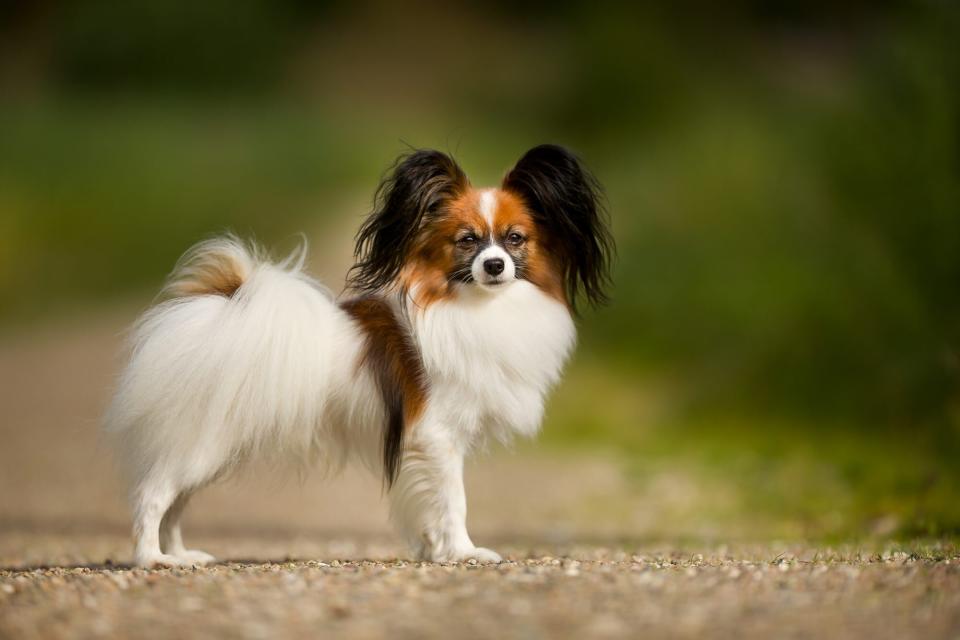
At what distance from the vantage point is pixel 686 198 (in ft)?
50.0

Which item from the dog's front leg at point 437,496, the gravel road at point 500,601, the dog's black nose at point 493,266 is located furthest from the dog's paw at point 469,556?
the dog's black nose at point 493,266

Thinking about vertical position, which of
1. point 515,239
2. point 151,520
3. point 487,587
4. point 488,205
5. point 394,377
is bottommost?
point 151,520

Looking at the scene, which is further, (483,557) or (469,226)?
(469,226)

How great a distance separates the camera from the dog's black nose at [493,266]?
5055 millimetres

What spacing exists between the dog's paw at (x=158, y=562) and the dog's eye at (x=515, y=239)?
196cm

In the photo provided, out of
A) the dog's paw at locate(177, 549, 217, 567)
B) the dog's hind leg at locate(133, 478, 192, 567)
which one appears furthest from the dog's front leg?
the dog's hind leg at locate(133, 478, 192, 567)

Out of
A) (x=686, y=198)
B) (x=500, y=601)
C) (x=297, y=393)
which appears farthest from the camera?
(x=686, y=198)

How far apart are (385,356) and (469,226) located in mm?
671

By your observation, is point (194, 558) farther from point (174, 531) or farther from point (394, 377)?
point (394, 377)

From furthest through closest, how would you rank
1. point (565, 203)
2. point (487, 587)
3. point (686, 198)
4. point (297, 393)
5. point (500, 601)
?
1. point (686, 198)
2. point (565, 203)
3. point (297, 393)
4. point (487, 587)
5. point (500, 601)

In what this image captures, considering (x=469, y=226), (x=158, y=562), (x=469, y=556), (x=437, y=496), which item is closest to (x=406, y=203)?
(x=469, y=226)

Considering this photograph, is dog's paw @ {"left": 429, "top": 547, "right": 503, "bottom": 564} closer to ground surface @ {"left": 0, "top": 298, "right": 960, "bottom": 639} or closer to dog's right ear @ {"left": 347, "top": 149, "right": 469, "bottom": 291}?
ground surface @ {"left": 0, "top": 298, "right": 960, "bottom": 639}

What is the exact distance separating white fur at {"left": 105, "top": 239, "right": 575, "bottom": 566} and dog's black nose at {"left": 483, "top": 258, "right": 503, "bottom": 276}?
0.61 feet

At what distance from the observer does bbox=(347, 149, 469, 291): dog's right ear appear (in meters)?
5.24
